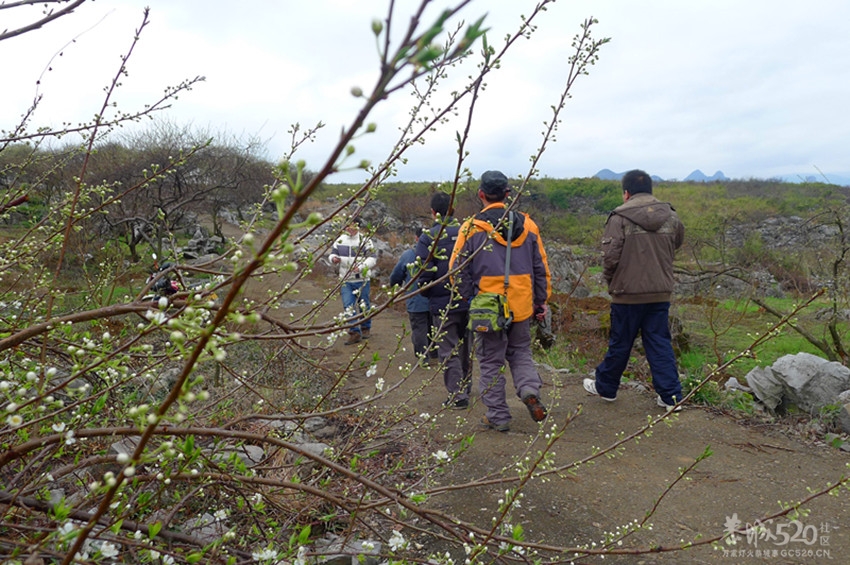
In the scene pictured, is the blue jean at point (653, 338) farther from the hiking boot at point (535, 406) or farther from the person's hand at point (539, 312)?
the hiking boot at point (535, 406)

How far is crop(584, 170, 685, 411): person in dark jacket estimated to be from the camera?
4582 mm

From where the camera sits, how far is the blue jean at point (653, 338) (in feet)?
15.2

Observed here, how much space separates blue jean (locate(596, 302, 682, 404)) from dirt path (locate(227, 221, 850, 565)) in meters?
0.45

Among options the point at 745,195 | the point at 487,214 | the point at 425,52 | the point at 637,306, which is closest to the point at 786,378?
the point at 637,306

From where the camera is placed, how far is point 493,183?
4.31m

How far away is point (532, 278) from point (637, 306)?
3.49ft

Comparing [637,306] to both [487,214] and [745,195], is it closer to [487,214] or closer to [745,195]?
[487,214]

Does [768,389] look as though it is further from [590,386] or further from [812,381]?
[590,386]

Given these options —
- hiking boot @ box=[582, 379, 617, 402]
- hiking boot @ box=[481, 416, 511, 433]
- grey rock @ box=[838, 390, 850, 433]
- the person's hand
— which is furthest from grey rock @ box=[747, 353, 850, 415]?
hiking boot @ box=[481, 416, 511, 433]

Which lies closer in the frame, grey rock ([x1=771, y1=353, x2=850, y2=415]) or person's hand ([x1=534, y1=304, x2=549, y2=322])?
person's hand ([x1=534, y1=304, x2=549, y2=322])

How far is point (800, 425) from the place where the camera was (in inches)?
186

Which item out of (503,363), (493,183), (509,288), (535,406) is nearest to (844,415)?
(535,406)

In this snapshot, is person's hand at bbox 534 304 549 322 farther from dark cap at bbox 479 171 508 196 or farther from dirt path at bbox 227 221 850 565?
dark cap at bbox 479 171 508 196

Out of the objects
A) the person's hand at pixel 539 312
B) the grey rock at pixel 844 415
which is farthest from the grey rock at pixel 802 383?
the person's hand at pixel 539 312
